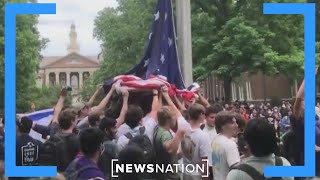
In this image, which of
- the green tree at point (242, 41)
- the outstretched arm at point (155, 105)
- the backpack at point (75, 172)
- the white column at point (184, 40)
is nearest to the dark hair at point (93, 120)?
the outstretched arm at point (155, 105)

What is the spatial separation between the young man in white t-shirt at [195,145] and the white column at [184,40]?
6147 mm

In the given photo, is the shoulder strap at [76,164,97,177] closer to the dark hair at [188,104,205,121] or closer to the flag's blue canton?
the dark hair at [188,104,205,121]

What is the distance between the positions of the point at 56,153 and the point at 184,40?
761 cm

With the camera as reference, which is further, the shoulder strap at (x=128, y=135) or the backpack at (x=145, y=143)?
the shoulder strap at (x=128, y=135)

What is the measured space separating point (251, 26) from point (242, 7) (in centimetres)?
186

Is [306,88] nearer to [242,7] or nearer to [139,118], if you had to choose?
[139,118]

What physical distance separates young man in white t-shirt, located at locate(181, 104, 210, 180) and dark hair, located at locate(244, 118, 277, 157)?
7.94ft

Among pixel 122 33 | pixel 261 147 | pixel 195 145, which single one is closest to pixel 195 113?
pixel 195 145

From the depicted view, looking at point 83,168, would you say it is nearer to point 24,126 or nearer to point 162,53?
point 24,126

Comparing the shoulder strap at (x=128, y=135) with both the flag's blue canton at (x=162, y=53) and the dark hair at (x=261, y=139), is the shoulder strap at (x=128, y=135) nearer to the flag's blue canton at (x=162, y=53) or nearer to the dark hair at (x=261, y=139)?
the dark hair at (x=261, y=139)

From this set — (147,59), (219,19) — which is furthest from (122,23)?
(147,59)

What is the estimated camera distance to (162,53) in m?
11.9

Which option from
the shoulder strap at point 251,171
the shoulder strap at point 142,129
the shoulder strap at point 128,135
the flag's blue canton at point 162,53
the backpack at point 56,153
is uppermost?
the flag's blue canton at point 162,53

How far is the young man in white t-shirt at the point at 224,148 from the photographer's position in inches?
225
